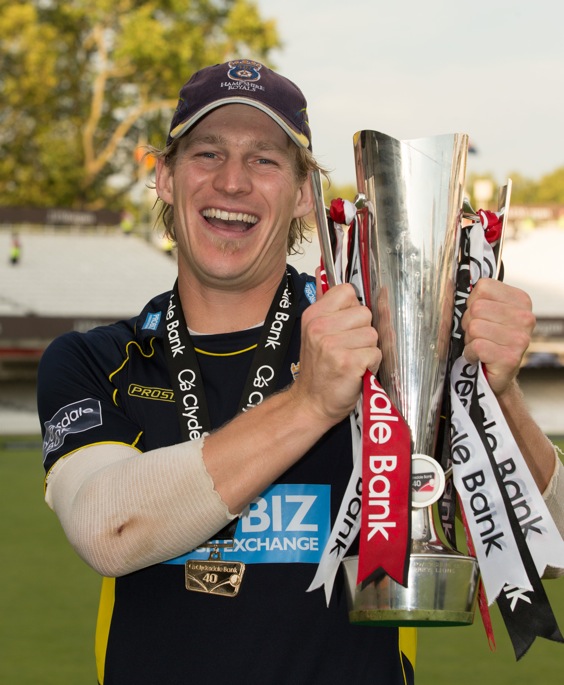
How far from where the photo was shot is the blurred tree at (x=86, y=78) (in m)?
30.2

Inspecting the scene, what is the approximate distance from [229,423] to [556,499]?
584 mm

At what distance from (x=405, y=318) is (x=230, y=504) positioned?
398 millimetres

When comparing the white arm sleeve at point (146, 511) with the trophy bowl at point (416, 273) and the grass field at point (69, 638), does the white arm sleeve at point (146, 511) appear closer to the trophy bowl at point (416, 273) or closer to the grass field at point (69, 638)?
the trophy bowl at point (416, 273)

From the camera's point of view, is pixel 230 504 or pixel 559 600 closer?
pixel 230 504

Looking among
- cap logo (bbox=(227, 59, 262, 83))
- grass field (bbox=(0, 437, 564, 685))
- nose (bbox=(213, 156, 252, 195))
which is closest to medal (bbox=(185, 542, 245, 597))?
nose (bbox=(213, 156, 252, 195))

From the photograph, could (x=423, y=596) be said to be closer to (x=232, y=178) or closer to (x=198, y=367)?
(x=198, y=367)

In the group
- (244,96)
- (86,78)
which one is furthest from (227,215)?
(86,78)

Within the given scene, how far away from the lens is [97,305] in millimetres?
24203

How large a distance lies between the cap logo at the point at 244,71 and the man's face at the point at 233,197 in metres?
0.06

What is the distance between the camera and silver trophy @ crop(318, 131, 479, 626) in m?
1.73

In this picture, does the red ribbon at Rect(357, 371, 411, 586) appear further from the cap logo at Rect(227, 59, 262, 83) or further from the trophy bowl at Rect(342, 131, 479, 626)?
the cap logo at Rect(227, 59, 262, 83)

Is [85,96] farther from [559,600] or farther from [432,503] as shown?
[432,503]

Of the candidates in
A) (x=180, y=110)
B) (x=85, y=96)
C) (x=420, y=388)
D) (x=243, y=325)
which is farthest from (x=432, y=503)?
(x=85, y=96)

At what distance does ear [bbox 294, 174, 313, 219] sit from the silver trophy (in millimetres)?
529
